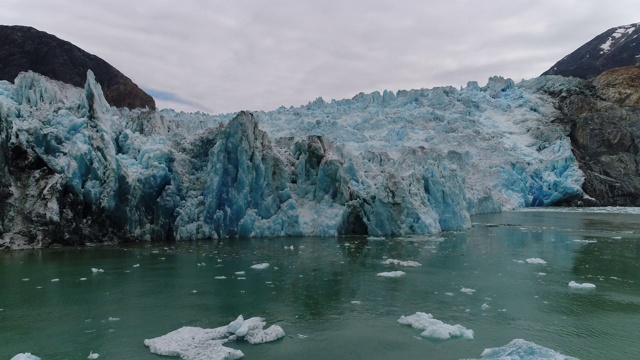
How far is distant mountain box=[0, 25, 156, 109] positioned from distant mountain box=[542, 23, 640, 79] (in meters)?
60.8

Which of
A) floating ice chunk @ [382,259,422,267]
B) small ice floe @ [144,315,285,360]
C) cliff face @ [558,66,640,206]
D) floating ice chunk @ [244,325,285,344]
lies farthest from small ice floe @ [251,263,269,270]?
cliff face @ [558,66,640,206]

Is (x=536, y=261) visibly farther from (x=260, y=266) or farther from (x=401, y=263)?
(x=260, y=266)

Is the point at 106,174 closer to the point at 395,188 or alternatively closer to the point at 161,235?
the point at 161,235

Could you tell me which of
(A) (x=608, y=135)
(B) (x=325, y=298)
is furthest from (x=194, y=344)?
(A) (x=608, y=135)

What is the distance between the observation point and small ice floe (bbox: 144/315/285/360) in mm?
5895

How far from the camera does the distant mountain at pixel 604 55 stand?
223 feet

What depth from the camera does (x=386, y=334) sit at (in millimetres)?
6723

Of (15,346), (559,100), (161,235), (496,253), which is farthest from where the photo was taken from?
(559,100)

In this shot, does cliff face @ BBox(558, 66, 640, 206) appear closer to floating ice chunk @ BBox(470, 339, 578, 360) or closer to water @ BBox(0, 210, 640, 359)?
water @ BBox(0, 210, 640, 359)

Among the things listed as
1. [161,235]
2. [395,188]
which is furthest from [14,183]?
[395,188]

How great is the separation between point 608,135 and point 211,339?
42418mm

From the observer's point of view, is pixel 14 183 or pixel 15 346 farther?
pixel 14 183

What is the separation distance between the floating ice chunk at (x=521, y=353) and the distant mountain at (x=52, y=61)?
37674 millimetres

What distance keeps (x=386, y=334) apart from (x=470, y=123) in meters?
37.3
